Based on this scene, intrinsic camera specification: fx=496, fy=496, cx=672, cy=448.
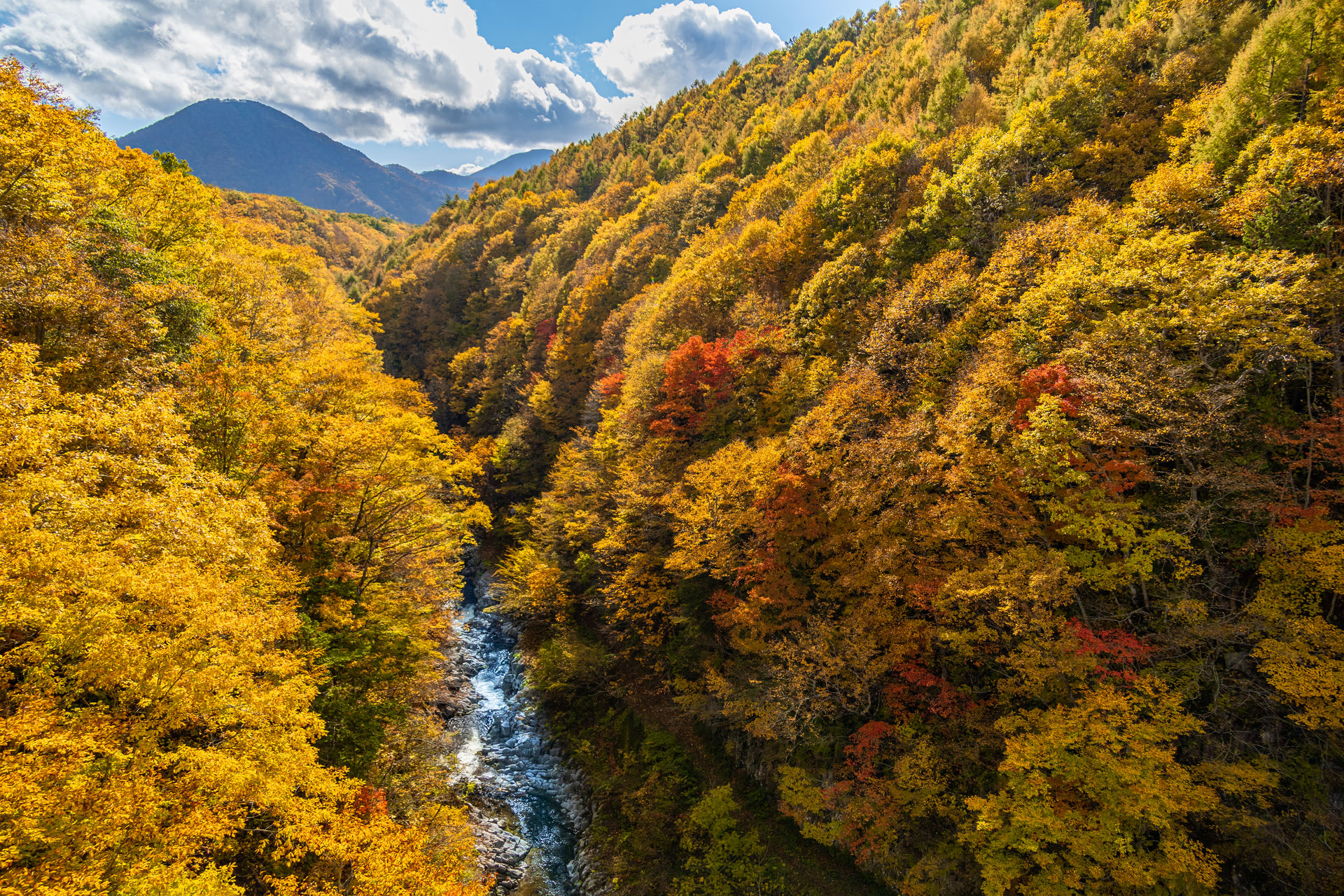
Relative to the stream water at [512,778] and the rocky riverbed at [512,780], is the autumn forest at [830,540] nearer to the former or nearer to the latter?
the rocky riverbed at [512,780]

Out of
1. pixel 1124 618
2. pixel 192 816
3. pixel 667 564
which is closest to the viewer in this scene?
pixel 192 816

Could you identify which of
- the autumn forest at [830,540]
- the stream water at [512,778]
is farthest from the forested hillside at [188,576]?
the stream water at [512,778]

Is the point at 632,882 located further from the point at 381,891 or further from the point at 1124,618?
the point at 1124,618

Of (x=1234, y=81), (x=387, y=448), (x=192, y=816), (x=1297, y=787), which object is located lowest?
(x=192, y=816)

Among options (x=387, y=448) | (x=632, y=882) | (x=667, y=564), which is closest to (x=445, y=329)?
(x=387, y=448)

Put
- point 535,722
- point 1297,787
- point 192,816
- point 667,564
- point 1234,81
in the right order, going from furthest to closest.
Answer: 1. point 535,722
2. point 667,564
3. point 1234,81
4. point 1297,787
5. point 192,816

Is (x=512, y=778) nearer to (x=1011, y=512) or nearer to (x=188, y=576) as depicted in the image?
(x=188, y=576)
